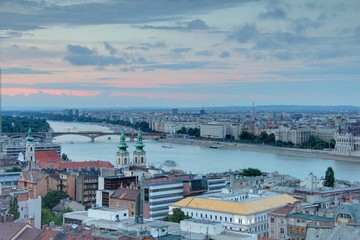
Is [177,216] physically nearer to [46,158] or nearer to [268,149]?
[46,158]

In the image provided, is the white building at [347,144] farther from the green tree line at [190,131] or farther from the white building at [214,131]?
the green tree line at [190,131]

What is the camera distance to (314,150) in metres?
25.4

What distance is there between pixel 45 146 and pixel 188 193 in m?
9.91

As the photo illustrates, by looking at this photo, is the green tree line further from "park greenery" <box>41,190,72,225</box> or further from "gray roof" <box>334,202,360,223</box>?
"gray roof" <box>334,202,360,223</box>

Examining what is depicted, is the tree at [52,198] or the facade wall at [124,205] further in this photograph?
the tree at [52,198]

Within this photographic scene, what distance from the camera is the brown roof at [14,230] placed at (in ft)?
17.9

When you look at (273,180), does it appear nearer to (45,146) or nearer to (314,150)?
(45,146)

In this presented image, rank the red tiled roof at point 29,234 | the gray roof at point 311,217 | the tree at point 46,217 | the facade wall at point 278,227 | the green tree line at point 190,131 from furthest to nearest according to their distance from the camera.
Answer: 1. the green tree line at point 190,131
2. the tree at point 46,217
3. the facade wall at point 278,227
4. the gray roof at point 311,217
5. the red tiled roof at point 29,234

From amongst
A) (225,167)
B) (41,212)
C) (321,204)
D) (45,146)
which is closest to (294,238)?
(321,204)

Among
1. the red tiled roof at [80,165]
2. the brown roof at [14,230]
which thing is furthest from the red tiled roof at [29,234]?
the red tiled roof at [80,165]

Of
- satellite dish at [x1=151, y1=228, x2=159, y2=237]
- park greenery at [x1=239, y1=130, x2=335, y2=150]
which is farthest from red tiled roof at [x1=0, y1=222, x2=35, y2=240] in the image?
park greenery at [x1=239, y1=130, x2=335, y2=150]

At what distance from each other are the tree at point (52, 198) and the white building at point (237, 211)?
212 centimetres

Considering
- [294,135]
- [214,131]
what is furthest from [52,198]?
[214,131]

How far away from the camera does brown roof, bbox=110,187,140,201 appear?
8.77 meters
